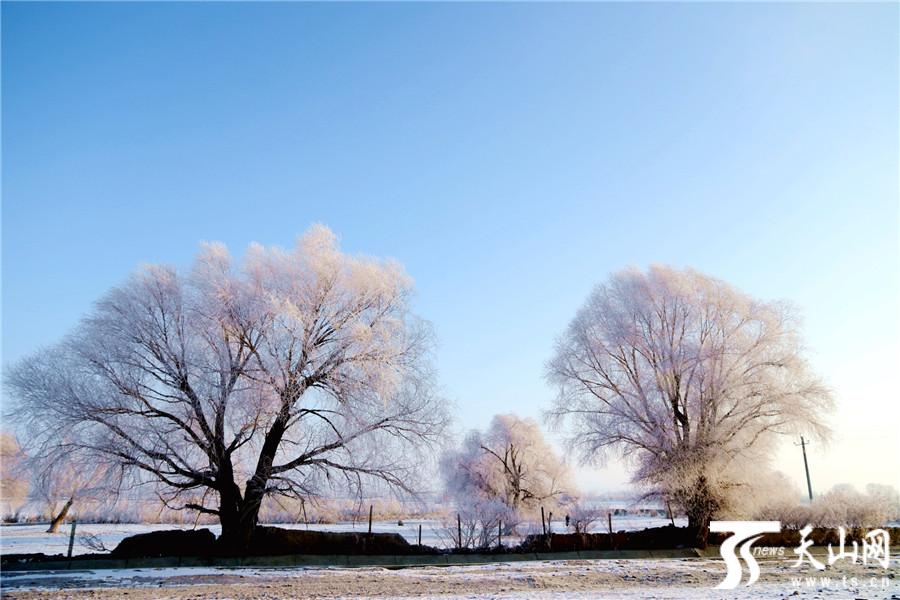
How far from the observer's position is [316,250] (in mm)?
17953

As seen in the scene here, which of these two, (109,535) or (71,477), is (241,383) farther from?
(109,535)

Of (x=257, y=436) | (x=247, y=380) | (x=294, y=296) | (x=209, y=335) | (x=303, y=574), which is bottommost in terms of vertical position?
(x=303, y=574)

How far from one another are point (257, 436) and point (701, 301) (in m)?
16.5

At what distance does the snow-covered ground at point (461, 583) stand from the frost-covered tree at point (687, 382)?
16.6 ft

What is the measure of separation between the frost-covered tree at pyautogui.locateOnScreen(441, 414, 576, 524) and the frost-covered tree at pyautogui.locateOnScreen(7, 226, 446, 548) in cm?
2261

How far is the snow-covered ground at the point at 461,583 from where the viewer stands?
1017cm

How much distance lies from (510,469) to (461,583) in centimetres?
2849

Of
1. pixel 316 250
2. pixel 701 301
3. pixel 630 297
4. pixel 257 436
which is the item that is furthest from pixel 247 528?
pixel 701 301

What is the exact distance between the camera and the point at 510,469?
39.5m

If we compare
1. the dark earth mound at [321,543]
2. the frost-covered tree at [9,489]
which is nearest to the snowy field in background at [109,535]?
the dark earth mound at [321,543]

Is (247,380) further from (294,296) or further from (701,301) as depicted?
(701,301)

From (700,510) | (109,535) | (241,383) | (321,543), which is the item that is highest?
(241,383)

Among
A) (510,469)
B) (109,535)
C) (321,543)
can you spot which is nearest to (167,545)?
(321,543)

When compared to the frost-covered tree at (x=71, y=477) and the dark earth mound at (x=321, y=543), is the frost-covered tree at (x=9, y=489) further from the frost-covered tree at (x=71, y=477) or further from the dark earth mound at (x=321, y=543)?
the dark earth mound at (x=321, y=543)
